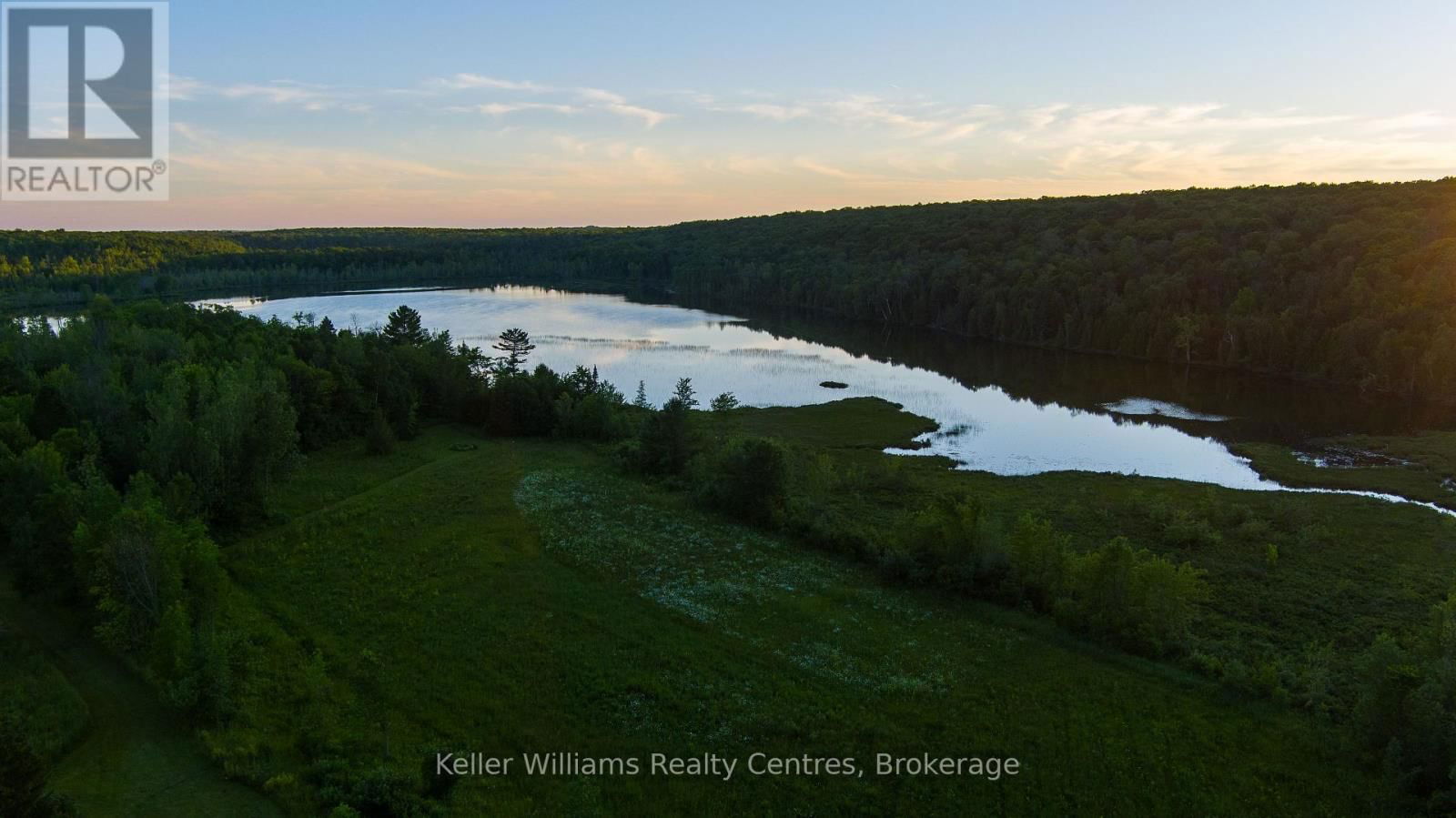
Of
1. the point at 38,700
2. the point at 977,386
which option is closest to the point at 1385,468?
the point at 977,386

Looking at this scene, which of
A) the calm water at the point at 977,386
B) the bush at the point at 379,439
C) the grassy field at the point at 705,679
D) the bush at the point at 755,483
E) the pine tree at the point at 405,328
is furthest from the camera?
the pine tree at the point at 405,328

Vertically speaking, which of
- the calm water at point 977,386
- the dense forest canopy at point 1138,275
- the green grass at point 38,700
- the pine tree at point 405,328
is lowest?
the green grass at point 38,700

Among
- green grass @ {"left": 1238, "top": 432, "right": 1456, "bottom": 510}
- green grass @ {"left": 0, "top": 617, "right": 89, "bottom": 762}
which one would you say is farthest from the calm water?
green grass @ {"left": 0, "top": 617, "right": 89, "bottom": 762}

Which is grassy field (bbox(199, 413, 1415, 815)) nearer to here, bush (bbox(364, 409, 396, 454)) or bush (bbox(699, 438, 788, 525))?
bush (bbox(699, 438, 788, 525))

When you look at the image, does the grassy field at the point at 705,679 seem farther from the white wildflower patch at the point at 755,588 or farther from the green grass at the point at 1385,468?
the green grass at the point at 1385,468

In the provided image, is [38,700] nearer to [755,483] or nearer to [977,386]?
[755,483]

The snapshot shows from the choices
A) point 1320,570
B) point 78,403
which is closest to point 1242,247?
point 1320,570

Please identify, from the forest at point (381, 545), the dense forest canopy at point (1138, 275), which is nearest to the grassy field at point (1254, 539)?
the forest at point (381, 545)

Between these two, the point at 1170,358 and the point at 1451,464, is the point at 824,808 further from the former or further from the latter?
the point at 1170,358
